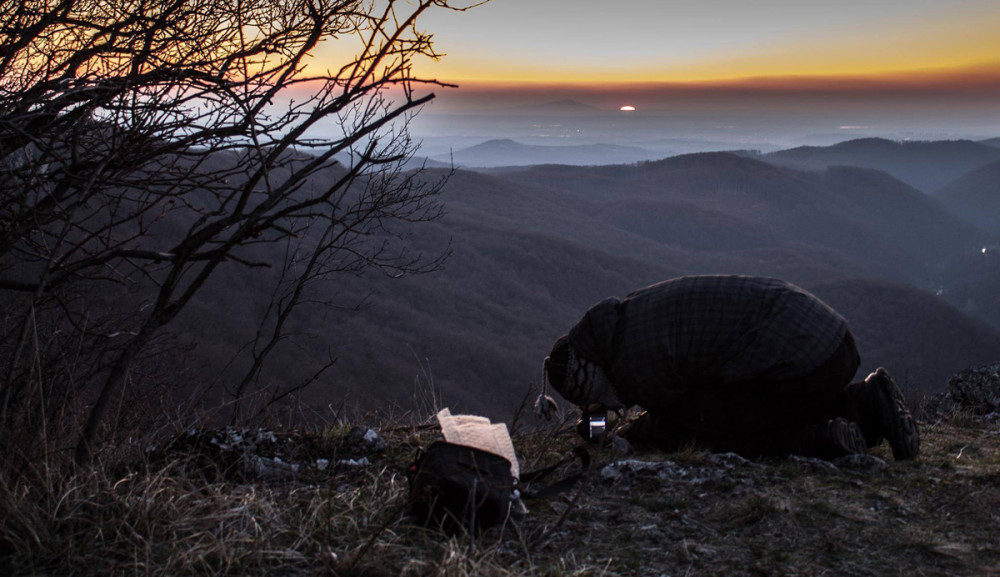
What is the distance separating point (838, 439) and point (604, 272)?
85939 mm

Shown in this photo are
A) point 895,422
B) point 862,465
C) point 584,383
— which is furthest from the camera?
point 584,383

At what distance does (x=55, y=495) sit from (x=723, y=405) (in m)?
3.18

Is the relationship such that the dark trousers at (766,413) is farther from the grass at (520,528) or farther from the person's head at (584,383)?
the grass at (520,528)

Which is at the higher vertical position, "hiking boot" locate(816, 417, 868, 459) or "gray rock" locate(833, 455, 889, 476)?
"hiking boot" locate(816, 417, 868, 459)

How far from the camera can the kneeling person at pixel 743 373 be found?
396cm

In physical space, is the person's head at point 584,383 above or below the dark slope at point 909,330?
above

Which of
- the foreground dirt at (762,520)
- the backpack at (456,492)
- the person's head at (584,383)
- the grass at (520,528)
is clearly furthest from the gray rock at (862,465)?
the backpack at (456,492)

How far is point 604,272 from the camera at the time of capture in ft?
292

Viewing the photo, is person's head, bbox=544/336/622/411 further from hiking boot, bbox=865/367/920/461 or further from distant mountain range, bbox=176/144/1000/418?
hiking boot, bbox=865/367/920/461

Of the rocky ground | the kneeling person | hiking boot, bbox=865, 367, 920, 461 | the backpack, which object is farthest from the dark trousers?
the backpack

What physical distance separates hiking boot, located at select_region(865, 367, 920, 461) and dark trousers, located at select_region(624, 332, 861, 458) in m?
0.12

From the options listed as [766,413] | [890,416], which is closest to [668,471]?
[766,413]

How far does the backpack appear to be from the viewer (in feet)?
8.36

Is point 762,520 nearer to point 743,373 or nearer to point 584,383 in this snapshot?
point 743,373
